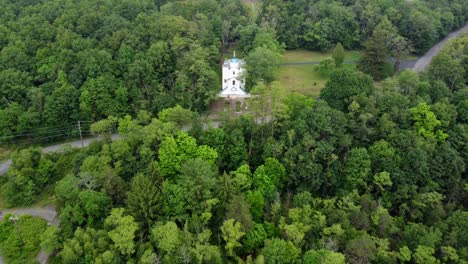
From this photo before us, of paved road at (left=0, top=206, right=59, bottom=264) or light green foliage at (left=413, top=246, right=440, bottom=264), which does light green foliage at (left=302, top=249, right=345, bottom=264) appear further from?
paved road at (left=0, top=206, right=59, bottom=264)

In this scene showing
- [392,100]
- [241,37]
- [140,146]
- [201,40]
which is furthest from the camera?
[241,37]

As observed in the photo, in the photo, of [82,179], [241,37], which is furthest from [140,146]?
[241,37]

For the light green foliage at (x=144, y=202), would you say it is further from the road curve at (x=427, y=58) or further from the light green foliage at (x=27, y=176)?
the road curve at (x=427, y=58)

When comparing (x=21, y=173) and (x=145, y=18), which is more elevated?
(x=145, y=18)

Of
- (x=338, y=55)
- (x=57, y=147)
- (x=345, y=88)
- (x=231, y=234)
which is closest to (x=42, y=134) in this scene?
(x=57, y=147)

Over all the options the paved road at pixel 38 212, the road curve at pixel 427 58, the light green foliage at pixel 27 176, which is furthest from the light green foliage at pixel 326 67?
the paved road at pixel 38 212

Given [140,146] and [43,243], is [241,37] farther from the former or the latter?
[43,243]
